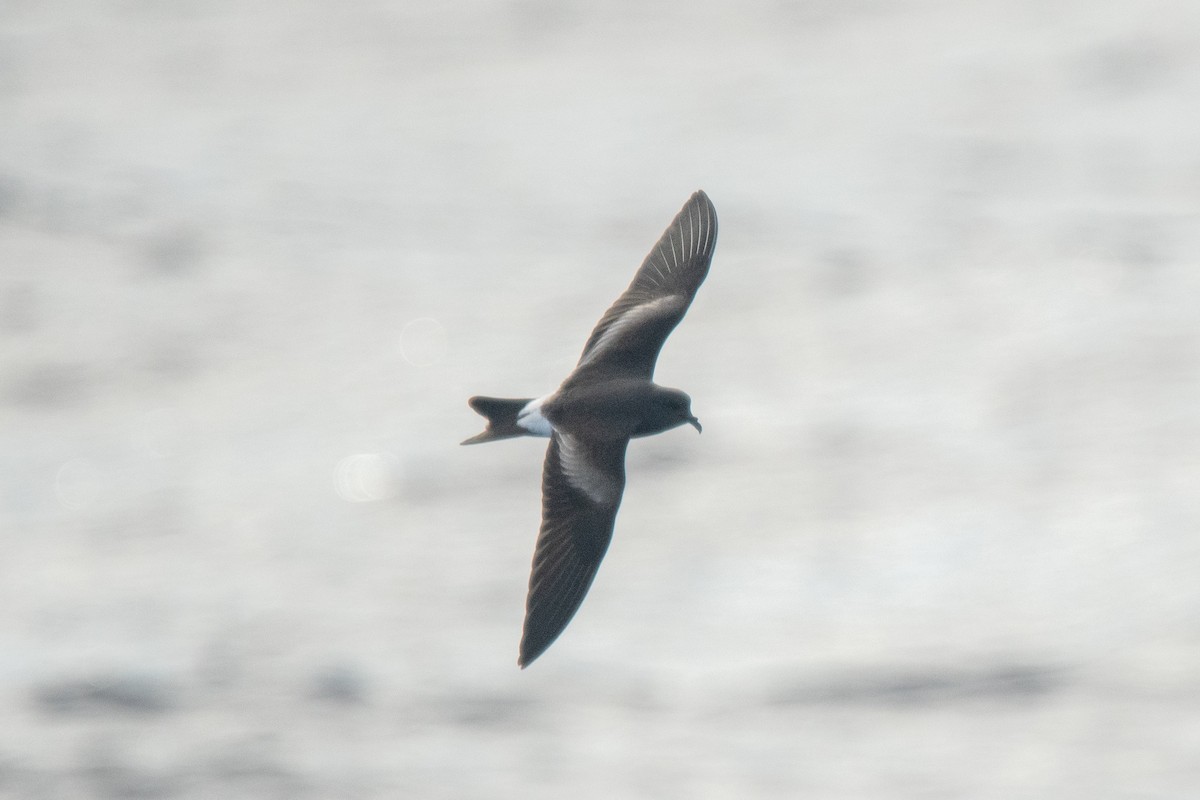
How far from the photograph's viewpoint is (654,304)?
6.66m

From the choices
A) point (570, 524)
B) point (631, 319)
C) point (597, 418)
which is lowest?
point (570, 524)

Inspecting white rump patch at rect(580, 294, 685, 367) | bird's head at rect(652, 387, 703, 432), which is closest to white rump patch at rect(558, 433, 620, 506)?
bird's head at rect(652, 387, 703, 432)

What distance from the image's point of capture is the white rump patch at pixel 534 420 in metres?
6.02

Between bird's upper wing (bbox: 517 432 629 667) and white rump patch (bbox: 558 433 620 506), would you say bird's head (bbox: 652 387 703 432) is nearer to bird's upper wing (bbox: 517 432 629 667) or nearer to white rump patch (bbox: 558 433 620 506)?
bird's upper wing (bbox: 517 432 629 667)

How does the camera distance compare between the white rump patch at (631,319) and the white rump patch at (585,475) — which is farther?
the white rump patch at (631,319)

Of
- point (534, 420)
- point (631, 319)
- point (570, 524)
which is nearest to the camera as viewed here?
point (570, 524)

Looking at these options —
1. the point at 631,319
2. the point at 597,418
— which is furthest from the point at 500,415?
the point at 631,319

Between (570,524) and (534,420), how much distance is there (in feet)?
1.45

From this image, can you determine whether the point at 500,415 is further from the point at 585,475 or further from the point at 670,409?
the point at 670,409

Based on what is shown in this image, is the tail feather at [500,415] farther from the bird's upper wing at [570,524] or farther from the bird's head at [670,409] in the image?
the bird's head at [670,409]

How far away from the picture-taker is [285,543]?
14.4 meters

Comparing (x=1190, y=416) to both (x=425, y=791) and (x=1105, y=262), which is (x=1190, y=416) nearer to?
(x=1105, y=262)

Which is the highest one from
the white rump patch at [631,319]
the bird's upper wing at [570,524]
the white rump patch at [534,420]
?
the white rump patch at [631,319]

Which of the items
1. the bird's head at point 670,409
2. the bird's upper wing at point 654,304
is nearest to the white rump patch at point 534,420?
the bird's upper wing at point 654,304
